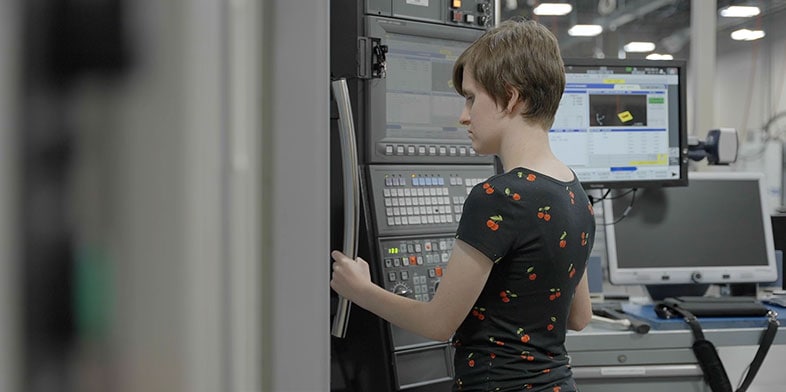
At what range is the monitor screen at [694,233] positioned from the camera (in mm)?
2484

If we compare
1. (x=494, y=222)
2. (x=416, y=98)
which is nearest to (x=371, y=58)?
(x=416, y=98)

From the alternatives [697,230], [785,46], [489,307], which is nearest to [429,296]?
[489,307]

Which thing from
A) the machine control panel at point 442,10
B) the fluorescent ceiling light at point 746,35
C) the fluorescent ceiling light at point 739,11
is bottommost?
the machine control panel at point 442,10

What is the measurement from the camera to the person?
1306mm

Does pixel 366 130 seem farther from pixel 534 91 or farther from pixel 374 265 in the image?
pixel 534 91

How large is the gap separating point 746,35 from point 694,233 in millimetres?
2021

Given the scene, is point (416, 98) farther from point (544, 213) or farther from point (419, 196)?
point (544, 213)

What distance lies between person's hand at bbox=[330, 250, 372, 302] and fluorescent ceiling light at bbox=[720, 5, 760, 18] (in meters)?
3.18

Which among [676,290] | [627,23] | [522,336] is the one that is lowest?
[676,290]

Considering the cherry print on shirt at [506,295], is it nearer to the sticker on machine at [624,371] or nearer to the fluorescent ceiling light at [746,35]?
the sticker on machine at [624,371]

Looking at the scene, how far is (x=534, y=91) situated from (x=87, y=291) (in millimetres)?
1224

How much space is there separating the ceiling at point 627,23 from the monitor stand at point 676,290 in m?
1.62

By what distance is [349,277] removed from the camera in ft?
4.62

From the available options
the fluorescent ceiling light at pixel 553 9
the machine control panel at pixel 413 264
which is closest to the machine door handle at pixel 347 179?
the machine control panel at pixel 413 264
